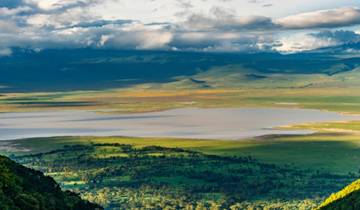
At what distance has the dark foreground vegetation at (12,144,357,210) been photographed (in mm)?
121375

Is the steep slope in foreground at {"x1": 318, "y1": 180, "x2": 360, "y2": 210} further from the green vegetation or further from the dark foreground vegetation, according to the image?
the green vegetation

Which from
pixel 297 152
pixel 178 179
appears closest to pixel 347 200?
pixel 178 179

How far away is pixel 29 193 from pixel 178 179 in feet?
286

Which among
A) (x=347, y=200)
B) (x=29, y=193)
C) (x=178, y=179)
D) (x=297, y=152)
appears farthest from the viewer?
(x=297, y=152)

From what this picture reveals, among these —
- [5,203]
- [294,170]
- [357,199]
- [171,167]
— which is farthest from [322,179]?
[5,203]

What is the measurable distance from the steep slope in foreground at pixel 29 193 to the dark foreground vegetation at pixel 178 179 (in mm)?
46121

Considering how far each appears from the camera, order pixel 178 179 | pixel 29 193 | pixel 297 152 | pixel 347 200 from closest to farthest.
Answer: pixel 29 193
pixel 347 200
pixel 178 179
pixel 297 152

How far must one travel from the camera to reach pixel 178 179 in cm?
14500

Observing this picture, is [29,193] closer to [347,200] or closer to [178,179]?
[347,200]

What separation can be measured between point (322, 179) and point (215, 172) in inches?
945

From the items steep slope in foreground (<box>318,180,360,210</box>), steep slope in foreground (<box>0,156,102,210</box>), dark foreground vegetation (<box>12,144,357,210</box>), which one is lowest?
dark foreground vegetation (<box>12,144,357,210</box>)

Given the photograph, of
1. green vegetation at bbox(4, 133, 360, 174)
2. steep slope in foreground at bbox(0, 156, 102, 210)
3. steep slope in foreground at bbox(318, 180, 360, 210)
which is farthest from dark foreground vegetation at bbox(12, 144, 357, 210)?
steep slope in foreground at bbox(0, 156, 102, 210)

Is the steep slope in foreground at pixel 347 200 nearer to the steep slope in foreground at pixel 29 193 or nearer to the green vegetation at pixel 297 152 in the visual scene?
the steep slope in foreground at pixel 29 193

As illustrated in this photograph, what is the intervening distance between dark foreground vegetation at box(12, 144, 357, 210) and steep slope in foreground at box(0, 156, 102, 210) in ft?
151
